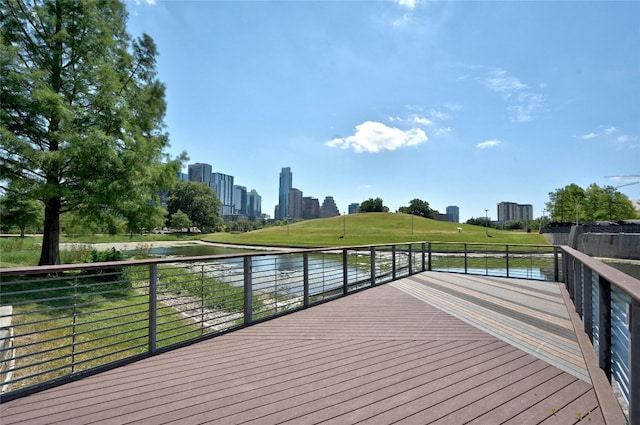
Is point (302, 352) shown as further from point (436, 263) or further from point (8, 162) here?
point (8, 162)

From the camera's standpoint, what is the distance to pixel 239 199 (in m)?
185

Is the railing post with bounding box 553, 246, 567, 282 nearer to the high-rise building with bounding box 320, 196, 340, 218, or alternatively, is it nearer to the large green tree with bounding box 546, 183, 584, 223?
the large green tree with bounding box 546, 183, 584, 223

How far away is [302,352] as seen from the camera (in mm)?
3539

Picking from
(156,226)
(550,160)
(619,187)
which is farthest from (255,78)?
(619,187)

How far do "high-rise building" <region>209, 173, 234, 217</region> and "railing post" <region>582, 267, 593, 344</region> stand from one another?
149 metres

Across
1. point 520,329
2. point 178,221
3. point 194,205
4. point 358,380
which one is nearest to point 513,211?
point 194,205

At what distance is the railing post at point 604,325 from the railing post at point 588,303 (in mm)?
812

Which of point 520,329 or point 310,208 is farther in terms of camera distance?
point 310,208

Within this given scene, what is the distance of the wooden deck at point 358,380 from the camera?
7.52 ft

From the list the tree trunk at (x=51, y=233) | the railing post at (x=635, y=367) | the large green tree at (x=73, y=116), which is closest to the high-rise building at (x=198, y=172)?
the large green tree at (x=73, y=116)

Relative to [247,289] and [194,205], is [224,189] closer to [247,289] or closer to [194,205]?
[194,205]

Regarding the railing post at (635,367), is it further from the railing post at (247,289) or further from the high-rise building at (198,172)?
the high-rise building at (198,172)

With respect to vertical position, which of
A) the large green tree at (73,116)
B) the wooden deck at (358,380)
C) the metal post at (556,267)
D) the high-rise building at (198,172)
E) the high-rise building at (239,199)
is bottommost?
the wooden deck at (358,380)

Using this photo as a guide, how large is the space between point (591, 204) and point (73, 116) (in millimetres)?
62566
